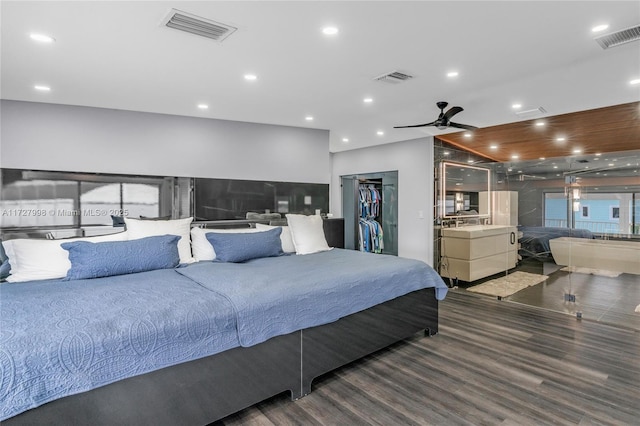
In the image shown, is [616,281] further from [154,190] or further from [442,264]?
[154,190]

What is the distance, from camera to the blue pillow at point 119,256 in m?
2.58

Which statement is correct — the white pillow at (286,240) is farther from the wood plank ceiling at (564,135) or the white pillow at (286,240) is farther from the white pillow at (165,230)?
the wood plank ceiling at (564,135)

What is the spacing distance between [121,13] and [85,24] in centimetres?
33

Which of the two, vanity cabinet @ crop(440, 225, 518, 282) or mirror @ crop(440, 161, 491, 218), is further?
mirror @ crop(440, 161, 491, 218)

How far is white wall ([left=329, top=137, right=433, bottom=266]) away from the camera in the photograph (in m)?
5.98

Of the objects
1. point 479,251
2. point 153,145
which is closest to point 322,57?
point 153,145

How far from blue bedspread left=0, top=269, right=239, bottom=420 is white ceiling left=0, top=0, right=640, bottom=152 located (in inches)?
69.6

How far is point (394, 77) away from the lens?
3355mm

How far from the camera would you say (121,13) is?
2.20 meters

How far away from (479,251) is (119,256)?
5030 mm

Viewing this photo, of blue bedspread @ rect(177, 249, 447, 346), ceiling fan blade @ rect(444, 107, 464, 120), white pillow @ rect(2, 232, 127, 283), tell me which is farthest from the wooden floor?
ceiling fan blade @ rect(444, 107, 464, 120)

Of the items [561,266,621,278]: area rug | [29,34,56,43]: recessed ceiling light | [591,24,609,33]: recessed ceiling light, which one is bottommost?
[561,266,621,278]: area rug

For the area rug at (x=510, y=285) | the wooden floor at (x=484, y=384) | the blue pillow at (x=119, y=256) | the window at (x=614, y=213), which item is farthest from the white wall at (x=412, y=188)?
the blue pillow at (x=119, y=256)

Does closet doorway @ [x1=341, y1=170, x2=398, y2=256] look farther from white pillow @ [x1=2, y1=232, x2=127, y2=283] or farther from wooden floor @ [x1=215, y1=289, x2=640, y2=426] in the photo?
white pillow @ [x1=2, y1=232, x2=127, y2=283]
